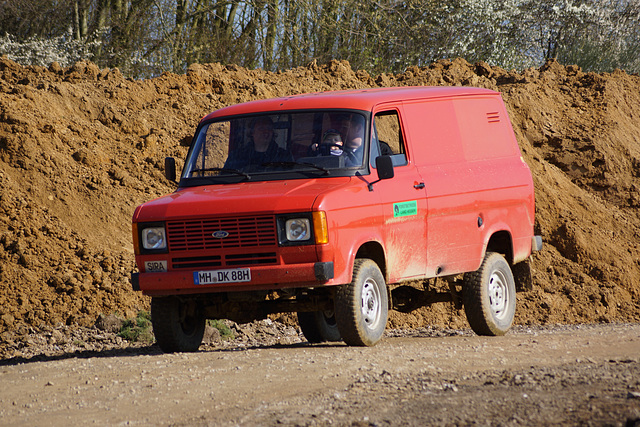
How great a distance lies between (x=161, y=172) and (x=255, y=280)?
24.7ft

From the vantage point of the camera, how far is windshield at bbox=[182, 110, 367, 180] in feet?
29.0

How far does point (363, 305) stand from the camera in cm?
853

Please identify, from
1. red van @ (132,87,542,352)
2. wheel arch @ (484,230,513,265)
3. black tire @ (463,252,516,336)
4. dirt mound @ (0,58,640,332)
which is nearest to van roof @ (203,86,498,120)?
red van @ (132,87,542,352)

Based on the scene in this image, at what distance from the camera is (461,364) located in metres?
7.57

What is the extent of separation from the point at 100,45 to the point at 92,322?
428 inches

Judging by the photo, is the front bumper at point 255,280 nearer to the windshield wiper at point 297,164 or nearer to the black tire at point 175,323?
the black tire at point 175,323

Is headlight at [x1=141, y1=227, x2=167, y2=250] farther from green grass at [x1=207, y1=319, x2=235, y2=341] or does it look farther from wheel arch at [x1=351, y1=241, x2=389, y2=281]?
green grass at [x1=207, y1=319, x2=235, y2=341]

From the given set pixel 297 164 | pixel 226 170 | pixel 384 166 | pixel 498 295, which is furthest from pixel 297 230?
pixel 498 295

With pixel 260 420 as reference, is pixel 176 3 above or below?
above

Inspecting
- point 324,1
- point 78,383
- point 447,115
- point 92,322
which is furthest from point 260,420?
point 324,1

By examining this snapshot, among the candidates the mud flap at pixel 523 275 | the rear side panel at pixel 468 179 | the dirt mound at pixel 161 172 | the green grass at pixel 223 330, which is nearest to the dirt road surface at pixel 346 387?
the rear side panel at pixel 468 179

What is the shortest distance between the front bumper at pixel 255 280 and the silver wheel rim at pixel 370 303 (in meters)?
0.65

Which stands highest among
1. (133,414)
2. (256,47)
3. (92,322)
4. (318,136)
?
(256,47)

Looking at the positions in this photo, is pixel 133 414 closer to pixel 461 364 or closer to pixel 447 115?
pixel 461 364
